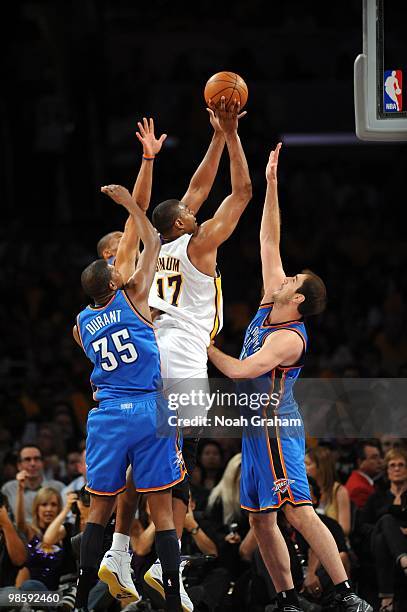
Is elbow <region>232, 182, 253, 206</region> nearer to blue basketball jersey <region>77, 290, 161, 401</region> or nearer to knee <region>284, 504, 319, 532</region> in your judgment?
blue basketball jersey <region>77, 290, 161, 401</region>

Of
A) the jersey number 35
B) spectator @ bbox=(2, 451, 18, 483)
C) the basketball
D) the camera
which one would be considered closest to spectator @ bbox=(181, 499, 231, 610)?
the camera

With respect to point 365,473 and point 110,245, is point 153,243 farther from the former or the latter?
point 365,473

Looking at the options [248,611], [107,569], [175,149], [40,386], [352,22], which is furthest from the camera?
[352,22]

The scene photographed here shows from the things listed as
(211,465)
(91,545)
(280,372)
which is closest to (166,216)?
(280,372)

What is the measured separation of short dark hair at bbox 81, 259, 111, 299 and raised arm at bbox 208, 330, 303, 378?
3.14ft

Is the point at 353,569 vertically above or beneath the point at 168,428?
beneath

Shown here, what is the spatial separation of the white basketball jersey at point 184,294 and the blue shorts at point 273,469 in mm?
791

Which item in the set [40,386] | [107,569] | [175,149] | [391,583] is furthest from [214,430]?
[175,149]

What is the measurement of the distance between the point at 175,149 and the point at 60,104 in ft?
7.41

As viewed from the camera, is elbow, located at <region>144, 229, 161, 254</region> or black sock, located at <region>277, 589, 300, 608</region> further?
black sock, located at <region>277, 589, 300, 608</region>

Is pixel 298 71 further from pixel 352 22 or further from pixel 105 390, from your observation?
pixel 105 390

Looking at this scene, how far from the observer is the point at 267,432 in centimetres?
772

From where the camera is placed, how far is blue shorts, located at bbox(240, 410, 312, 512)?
757 centimetres

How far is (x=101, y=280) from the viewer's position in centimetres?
735
